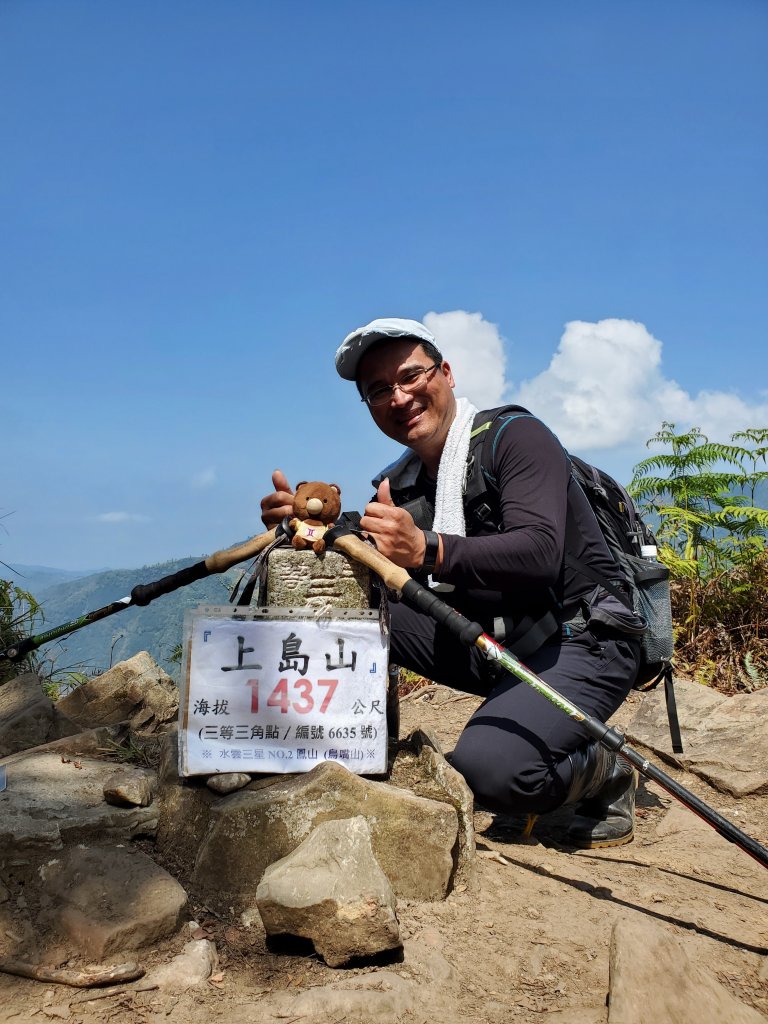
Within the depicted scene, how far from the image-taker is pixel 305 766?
10.3 ft

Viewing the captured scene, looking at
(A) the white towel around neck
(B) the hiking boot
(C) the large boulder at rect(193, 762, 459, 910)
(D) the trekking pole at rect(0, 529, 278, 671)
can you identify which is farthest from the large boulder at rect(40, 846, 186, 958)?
(B) the hiking boot

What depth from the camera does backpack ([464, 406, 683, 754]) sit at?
3777 mm

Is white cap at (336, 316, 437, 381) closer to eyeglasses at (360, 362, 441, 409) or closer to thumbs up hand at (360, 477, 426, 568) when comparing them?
eyeglasses at (360, 362, 441, 409)

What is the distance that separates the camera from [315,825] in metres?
2.88

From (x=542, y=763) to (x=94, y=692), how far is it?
9.77ft

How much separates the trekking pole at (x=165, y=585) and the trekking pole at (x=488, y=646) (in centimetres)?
37

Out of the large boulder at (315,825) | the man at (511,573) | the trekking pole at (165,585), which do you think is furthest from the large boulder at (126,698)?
the large boulder at (315,825)

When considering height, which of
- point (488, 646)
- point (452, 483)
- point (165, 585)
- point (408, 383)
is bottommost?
point (488, 646)

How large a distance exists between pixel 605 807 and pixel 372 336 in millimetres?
2706

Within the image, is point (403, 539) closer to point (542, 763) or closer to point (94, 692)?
point (542, 763)

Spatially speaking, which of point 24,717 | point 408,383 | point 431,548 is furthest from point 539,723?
point 24,717

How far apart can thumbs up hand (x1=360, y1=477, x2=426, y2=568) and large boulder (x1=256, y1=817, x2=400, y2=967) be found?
120 cm

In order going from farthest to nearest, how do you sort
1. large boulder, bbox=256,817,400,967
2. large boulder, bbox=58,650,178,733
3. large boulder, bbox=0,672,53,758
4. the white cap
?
large boulder, bbox=58,650,178,733 → large boulder, bbox=0,672,53,758 → the white cap → large boulder, bbox=256,817,400,967

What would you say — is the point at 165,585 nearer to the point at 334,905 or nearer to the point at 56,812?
the point at 56,812
